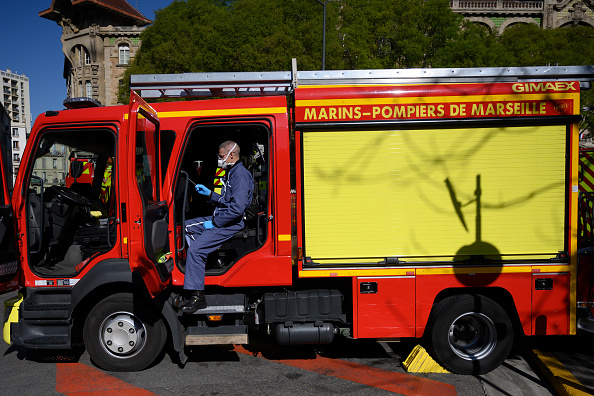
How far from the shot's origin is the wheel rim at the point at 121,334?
4.32 m

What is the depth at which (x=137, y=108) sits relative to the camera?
11.9ft

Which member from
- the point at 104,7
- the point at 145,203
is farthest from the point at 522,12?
the point at 145,203

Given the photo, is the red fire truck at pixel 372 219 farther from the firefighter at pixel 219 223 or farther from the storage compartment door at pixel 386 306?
the firefighter at pixel 219 223

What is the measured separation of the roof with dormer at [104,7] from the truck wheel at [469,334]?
50897 millimetres

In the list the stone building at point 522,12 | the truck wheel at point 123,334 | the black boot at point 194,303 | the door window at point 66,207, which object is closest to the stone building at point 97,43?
the stone building at point 522,12

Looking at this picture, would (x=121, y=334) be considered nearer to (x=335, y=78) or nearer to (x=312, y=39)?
(x=335, y=78)

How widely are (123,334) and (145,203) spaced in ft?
4.82

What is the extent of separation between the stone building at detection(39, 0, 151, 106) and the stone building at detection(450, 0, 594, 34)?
109ft

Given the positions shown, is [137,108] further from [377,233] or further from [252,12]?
[252,12]

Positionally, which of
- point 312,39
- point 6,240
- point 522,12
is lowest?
point 6,240

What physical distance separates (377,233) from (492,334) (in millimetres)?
1541

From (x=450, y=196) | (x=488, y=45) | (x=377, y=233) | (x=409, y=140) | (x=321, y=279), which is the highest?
(x=488, y=45)

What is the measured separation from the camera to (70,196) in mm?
4500

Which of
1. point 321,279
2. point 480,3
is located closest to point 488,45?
point 480,3
